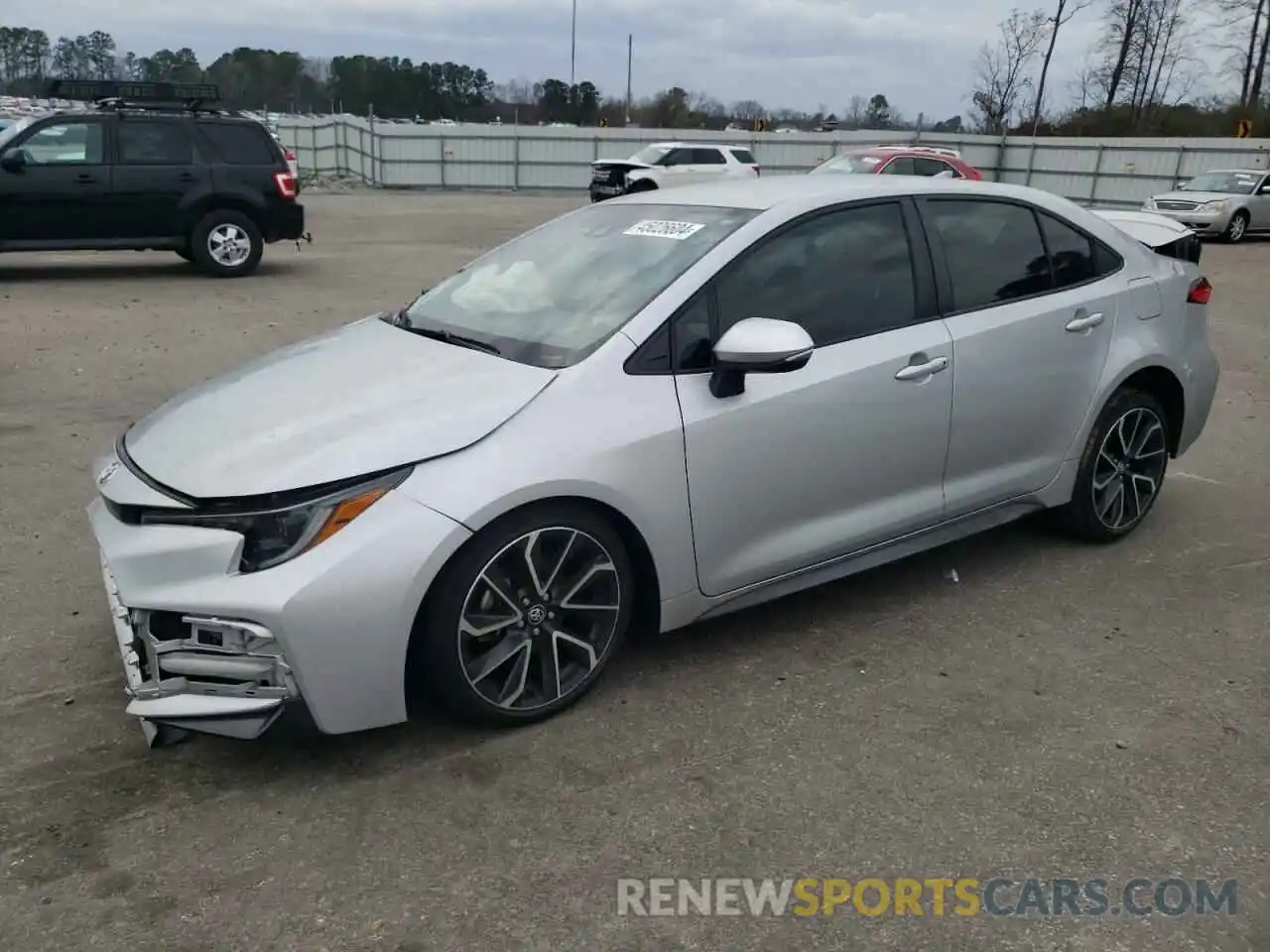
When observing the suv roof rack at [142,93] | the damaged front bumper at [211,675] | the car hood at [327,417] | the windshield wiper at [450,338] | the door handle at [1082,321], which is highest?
the suv roof rack at [142,93]

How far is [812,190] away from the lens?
13.1 feet

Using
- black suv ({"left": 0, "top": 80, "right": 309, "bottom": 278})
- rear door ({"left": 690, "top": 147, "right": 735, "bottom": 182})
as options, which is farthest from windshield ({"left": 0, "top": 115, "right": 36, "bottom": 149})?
rear door ({"left": 690, "top": 147, "right": 735, "bottom": 182})

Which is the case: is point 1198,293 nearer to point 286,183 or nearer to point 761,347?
point 761,347

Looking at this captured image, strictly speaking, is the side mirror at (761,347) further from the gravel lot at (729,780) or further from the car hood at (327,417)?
the gravel lot at (729,780)

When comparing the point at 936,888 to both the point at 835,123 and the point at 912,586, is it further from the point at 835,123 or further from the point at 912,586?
the point at 835,123

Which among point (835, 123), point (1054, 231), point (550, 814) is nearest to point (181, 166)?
point (1054, 231)

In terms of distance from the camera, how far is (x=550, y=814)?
289 centimetres

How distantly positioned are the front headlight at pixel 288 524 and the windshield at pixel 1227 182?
23001 mm

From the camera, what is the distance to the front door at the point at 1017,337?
4121 millimetres

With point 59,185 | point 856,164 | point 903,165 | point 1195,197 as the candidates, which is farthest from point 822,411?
point 1195,197

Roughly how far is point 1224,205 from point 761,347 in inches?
840

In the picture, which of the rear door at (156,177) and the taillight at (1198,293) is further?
the rear door at (156,177)

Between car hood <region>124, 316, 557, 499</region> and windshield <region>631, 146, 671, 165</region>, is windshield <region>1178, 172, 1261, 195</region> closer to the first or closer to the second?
windshield <region>631, 146, 671, 165</region>

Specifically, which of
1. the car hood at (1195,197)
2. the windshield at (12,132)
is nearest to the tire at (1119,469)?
the windshield at (12,132)
